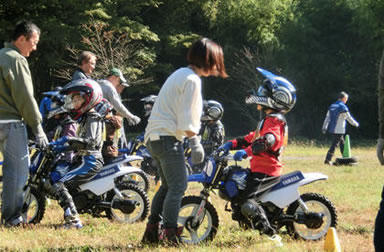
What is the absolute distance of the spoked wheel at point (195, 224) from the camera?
17.7 ft

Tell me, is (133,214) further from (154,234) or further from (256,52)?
(256,52)

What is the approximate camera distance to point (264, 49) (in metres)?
33.4

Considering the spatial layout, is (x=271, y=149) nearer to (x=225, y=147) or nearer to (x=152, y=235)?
(x=225, y=147)

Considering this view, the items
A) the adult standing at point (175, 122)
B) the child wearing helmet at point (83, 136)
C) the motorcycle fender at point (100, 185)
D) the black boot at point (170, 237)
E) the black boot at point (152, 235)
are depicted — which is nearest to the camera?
the adult standing at point (175, 122)

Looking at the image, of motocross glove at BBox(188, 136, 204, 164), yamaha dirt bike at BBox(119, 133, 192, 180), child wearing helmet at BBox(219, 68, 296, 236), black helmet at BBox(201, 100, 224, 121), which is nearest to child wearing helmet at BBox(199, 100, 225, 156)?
black helmet at BBox(201, 100, 224, 121)

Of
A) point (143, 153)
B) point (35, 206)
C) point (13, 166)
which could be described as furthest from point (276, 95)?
point (143, 153)

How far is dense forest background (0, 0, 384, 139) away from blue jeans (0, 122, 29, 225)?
918 inches

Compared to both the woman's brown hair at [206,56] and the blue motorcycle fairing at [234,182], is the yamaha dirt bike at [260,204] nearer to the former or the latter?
the blue motorcycle fairing at [234,182]

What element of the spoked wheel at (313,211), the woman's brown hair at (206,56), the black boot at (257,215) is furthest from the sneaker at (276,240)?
the woman's brown hair at (206,56)

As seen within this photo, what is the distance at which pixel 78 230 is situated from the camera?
6.02 metres

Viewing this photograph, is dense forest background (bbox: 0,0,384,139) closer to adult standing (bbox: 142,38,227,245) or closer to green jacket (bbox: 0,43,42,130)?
green jacket (bbox: 0,43,42,130)

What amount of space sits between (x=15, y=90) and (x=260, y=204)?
2.73 meters

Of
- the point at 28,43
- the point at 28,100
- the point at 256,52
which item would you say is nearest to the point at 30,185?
the point at 28,100

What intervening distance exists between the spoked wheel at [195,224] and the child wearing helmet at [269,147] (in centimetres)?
33
